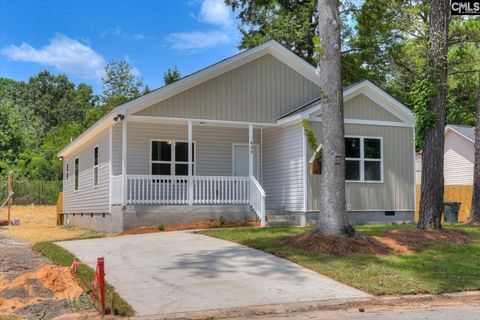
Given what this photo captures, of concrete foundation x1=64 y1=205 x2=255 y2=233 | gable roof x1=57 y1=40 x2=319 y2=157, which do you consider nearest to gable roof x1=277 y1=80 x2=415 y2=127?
gable roof x1=57 y1=40 x2=319 y2=157

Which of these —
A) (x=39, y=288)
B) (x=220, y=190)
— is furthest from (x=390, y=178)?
(x=39, y=288)

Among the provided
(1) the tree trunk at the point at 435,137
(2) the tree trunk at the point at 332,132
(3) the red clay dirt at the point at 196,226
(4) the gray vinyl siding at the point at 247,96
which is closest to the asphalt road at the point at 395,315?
(2) the tree trunk at the point at 332,132

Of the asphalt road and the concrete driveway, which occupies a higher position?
the concrete driveway

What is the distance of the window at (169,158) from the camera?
18.8 metres

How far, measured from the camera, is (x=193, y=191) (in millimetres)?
17484

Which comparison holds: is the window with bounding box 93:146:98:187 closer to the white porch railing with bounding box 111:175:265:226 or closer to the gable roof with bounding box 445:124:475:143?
the white porch railing with bounding box 111:175:265:226

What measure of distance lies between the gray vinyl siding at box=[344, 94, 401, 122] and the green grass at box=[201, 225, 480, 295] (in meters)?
7.21

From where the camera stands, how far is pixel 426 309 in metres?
7.33

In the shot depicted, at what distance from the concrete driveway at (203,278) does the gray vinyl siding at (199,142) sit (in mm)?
6419

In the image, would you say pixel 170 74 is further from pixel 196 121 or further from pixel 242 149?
pixel 196 121

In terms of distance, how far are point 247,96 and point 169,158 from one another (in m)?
3.49

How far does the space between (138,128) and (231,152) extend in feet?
11.5

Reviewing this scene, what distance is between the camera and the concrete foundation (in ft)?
54.3

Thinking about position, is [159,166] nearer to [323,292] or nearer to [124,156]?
[124,156]
